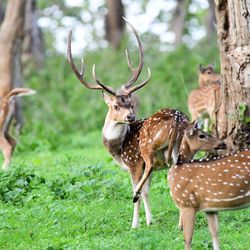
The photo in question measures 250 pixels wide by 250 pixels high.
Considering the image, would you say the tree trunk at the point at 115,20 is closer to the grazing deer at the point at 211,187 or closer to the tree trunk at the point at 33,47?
the tree trunk at the point at 33,47

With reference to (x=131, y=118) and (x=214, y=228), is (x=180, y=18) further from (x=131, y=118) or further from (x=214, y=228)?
(x=214, y=228)

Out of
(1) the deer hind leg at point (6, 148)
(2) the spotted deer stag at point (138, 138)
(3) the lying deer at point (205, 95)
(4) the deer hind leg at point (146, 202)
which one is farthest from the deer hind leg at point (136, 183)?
(3) the lying deer at point (205, 95)

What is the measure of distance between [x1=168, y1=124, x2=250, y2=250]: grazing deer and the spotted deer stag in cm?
94

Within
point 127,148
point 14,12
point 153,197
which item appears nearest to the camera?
point 127,148

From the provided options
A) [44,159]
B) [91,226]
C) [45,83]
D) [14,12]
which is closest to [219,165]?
[91,226]

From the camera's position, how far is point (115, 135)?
9.54 meters

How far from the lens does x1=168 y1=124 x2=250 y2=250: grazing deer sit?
7344 millimetres

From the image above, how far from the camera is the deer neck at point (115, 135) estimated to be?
31.2ft

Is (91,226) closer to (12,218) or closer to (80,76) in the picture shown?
(12,218)

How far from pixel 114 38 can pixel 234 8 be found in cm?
2007

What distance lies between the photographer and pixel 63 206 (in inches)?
373

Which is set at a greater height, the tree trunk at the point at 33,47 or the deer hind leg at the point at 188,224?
the tree trunk at the point at 33,47

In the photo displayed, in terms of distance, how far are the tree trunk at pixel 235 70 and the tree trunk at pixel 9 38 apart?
7392 millimetres

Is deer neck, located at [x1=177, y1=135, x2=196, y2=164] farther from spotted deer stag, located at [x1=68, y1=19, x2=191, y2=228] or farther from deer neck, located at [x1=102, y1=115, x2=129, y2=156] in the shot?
deer neck, located at [x1=102, y1=115, x2=129, y2=156]
